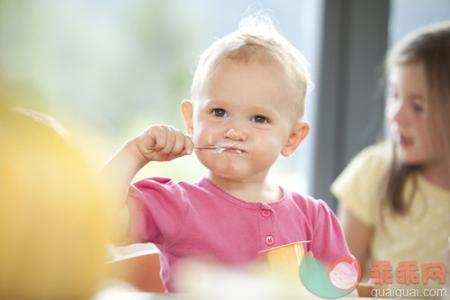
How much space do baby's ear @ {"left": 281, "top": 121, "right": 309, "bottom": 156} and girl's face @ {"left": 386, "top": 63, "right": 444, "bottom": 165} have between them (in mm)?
546

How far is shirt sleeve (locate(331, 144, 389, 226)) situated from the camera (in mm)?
1548

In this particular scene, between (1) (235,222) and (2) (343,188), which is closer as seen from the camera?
(1) (235,222)

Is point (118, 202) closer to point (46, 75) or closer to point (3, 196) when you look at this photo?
point (3, 196)

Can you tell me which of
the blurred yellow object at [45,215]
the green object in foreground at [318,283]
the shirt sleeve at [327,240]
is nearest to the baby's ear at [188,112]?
the shirt sleeve at [327,240]

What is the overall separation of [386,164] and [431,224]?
0.19m

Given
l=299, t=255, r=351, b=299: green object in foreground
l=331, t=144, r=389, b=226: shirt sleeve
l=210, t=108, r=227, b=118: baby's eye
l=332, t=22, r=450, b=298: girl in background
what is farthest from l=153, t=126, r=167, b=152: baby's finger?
l=331, t=144, r=389, b=226: shirt sleeve

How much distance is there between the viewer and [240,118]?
0.81 meters

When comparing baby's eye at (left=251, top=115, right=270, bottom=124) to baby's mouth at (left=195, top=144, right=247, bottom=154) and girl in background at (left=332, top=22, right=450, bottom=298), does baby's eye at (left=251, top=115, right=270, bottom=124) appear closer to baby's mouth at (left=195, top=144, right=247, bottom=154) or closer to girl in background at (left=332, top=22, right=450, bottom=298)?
baby's mouth at (left=195, top=144, right=247, bottom=154)

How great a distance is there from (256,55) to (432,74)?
2.31 ft

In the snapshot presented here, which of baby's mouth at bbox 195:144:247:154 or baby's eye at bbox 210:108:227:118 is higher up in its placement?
baby's eye at bbox 210:108:227:118

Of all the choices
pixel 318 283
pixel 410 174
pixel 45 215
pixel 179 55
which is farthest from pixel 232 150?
pixel 179 55

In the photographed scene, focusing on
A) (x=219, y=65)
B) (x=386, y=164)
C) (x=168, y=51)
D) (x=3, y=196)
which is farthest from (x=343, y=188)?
(x=3, y=196)

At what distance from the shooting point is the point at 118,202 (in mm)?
680

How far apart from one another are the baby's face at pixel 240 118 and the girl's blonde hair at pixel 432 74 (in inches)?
26.4
